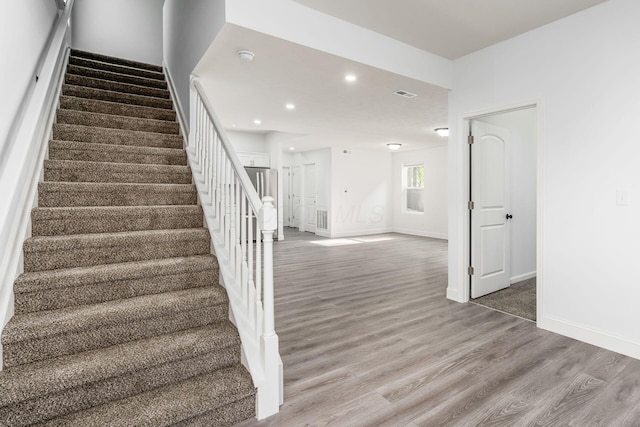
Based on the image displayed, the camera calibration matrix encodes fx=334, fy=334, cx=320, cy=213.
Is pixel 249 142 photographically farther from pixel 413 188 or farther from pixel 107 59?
pixel 413 188

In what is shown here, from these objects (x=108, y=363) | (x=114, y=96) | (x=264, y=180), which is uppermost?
(x=114, y=96)

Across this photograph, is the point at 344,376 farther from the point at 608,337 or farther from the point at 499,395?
the point at 608,337

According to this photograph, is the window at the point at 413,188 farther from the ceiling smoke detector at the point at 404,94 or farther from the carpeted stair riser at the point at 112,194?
the carpeted stair riser at the point at 112,194

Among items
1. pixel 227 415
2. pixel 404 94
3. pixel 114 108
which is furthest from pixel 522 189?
pixel 114 108

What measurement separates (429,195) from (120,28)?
760 cm

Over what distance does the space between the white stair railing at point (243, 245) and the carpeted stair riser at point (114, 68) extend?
239 centimetres

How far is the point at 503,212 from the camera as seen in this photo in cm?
409

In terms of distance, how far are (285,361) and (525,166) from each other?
3.97m

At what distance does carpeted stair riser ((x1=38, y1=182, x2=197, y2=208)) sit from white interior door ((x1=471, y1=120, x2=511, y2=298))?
117 inches

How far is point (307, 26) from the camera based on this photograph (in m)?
2.77

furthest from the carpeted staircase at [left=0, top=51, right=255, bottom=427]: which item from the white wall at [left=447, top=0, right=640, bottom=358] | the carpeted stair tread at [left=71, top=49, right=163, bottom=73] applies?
the white wall at [left=447, top=0, right=640, bottom=358]

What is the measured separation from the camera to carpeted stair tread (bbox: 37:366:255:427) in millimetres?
1519

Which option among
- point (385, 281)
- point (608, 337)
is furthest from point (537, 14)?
point (385, 281)

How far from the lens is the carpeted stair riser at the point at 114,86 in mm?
3896
